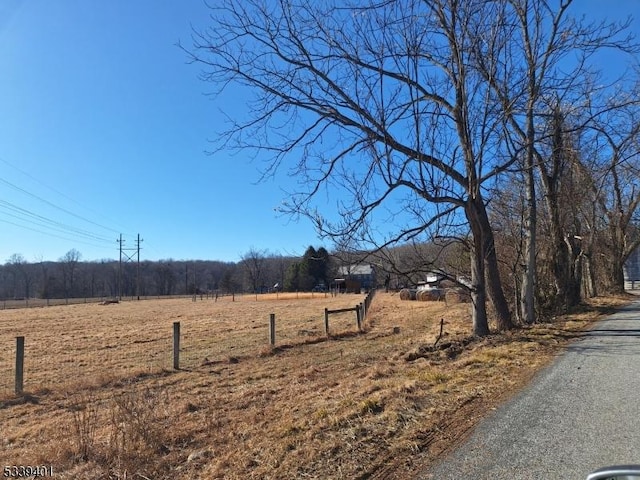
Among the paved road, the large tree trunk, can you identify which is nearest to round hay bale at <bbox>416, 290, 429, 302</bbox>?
the large tree trunk

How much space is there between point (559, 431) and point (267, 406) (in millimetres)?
4378

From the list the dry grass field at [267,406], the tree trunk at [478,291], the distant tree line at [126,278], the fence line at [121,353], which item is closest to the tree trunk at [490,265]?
the tree trunk at [478,291]

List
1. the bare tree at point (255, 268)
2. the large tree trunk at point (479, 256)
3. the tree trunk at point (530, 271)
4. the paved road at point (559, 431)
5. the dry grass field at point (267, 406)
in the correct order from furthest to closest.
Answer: the bare tree at point (255, 268), the tree trunk at point (530, 271), the large tree trunk at point (479, 256), the dry grass field at point (267, 406), the paved road at point (559, 431)

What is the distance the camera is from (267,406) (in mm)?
7777

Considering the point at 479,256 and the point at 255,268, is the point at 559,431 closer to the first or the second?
the point at 479,256

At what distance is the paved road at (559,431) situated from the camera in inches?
155

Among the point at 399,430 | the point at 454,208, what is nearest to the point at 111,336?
the point at 454,208

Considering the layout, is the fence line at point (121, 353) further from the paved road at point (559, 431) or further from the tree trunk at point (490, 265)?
the paved road at point (559, 431)

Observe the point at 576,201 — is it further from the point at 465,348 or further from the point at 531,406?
the point at 531,406

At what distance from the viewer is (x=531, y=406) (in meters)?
5.69

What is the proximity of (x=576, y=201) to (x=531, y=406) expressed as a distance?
19011mm

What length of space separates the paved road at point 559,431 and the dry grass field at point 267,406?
0.95 feet

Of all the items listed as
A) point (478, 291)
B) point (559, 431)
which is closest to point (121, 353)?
point (478, 291)

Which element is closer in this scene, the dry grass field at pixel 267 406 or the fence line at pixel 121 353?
the dry grass field at pixel 267 406
